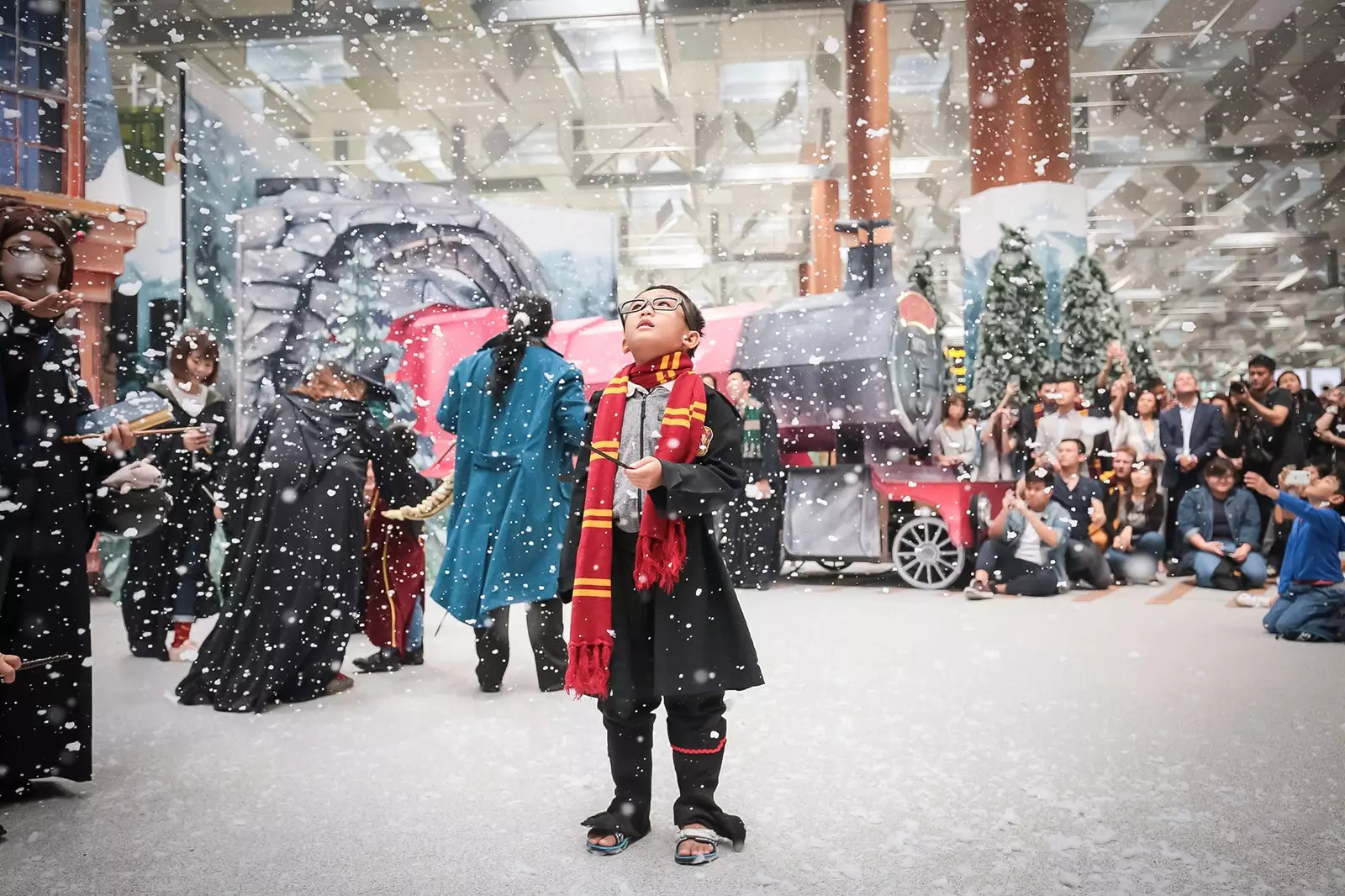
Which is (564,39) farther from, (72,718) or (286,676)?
(72,718)

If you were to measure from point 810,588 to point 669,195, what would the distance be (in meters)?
8.52

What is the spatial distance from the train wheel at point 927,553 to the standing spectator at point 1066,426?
1029mm

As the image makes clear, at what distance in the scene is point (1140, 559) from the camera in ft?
26.0

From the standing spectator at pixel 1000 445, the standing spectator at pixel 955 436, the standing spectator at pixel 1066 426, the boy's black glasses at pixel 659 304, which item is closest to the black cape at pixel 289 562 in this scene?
the boy's black glasses at pixel 659 304

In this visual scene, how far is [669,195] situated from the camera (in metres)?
15.0

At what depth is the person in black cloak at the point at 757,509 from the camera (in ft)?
26.3

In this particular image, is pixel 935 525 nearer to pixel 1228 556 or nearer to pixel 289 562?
pixel 1228 556

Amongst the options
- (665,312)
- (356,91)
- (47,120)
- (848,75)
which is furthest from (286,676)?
(356,91)

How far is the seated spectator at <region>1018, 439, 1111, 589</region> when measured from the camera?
300 inches

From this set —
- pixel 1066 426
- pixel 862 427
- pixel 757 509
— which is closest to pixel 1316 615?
pixel 1066 426

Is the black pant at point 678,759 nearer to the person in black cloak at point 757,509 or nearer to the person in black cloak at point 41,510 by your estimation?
the person in black cloak at point 41,510

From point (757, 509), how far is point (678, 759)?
5.68 m

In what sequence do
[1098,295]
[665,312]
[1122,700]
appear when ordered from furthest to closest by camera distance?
[1098,295]
[1122,700]
[665,312]

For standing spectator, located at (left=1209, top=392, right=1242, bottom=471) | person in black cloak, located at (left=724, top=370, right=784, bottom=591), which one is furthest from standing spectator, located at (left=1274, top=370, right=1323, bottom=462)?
person in black cloak, located at (left=724, top=370, right=784, bottom=591)
